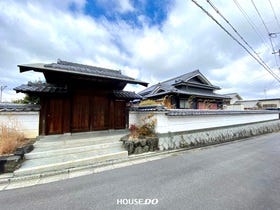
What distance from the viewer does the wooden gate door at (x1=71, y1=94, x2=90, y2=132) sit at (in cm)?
727

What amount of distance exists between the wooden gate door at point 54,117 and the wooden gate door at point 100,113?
1424mm

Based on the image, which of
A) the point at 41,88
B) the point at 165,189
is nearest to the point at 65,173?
the point at 165,189

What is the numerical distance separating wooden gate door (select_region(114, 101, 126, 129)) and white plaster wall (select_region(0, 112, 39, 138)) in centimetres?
361

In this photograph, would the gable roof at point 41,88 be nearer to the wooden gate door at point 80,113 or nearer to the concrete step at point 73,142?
the wooden gate door at point 80,113

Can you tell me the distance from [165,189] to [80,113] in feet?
17.6

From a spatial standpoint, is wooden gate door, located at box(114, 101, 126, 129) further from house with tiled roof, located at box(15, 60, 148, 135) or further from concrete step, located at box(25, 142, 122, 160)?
concrete step, located at box(25, 142, 122, 160)

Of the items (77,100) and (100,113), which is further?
(100,113)

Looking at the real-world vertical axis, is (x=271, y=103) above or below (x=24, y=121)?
above

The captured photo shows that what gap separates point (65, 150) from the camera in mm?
5309

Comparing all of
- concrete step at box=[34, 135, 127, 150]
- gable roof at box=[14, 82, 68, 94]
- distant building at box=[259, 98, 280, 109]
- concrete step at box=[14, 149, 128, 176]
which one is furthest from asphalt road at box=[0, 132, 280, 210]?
distant building at box=[259, 98, 280, 109]

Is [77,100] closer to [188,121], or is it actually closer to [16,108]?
[16,108]

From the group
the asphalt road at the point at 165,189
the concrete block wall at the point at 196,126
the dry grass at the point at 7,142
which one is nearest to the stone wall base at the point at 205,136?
the concrete block wall at the point at 196,126

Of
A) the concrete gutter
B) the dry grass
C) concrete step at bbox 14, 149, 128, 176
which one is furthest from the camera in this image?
the dry grass

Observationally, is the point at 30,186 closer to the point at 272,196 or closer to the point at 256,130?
the point at 272,196
